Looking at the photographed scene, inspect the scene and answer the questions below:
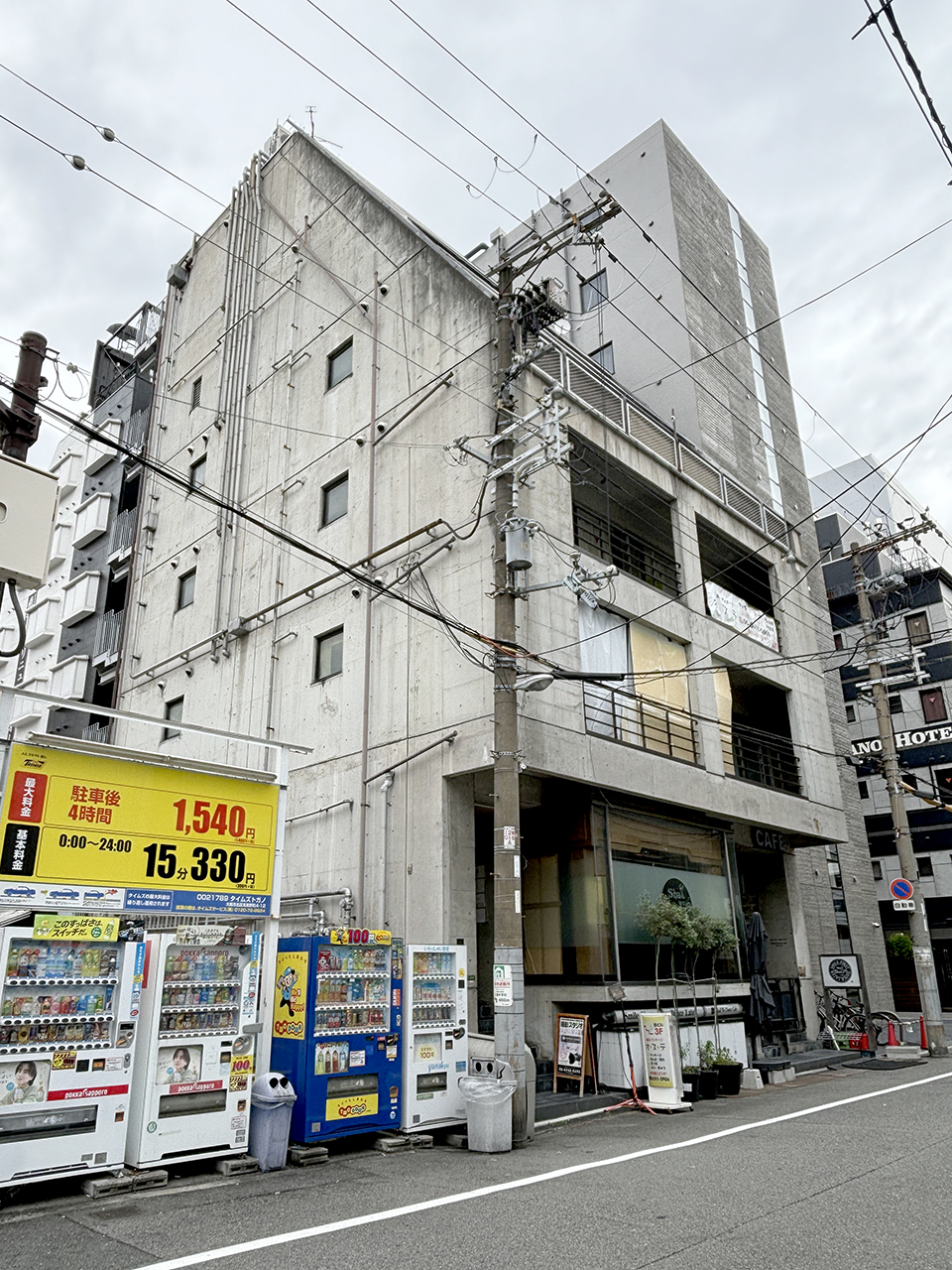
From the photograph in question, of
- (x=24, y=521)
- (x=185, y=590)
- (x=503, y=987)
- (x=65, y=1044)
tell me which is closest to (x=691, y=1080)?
(x=503, y=987)

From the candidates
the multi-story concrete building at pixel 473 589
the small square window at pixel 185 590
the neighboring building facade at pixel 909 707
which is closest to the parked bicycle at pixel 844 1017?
the multi-story concrete building at pixel 473 589

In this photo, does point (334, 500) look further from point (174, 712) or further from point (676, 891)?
point (676, 891)

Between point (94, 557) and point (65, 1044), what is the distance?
23.0 meters

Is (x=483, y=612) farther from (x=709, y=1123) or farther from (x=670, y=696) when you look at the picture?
(x=709, y=1123)

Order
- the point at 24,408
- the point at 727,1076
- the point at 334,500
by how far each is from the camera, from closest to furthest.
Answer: the point at 24,408 < the point at 727,1076 < the point at 334,500

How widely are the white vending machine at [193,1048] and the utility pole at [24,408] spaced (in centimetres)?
511

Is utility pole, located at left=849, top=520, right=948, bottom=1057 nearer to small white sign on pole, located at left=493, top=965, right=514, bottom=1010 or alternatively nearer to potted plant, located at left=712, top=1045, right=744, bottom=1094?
potted plant, located at left=712, top=1045, right=744, bottom=1094

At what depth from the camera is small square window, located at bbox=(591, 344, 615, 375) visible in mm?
26950

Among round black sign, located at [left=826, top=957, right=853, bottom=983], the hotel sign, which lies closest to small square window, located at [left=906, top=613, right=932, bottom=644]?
the hotel sign

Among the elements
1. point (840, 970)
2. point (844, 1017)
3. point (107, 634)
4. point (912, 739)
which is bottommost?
point (844, 1017)

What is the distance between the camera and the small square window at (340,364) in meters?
19.6

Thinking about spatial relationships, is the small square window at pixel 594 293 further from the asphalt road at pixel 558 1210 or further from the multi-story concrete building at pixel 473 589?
the asphalt road at pixel 558 1210

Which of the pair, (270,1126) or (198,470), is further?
(198,470)

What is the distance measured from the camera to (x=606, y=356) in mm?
27344
